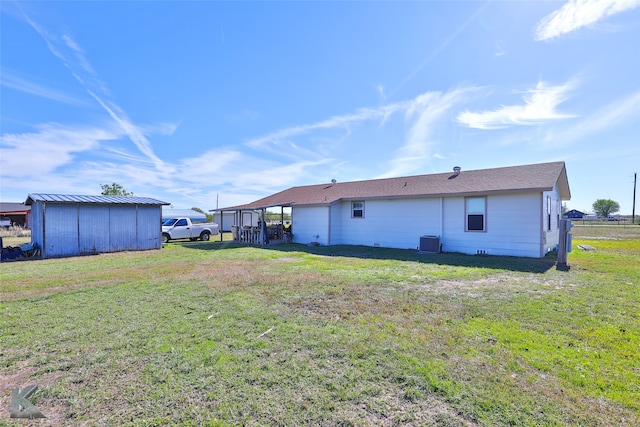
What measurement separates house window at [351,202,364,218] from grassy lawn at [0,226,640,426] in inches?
345

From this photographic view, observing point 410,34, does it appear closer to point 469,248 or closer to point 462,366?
point 469,248

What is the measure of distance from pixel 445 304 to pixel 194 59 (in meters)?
12.9

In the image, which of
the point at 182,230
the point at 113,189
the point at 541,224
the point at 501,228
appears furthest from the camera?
the point at 113,189

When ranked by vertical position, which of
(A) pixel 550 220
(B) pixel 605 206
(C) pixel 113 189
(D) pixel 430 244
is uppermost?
(C) pixel 113 189

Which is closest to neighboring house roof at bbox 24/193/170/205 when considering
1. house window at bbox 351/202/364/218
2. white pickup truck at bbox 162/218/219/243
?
white pickup truck at bbox 162/218/219/243

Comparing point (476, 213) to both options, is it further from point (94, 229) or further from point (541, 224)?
point (94, 229)

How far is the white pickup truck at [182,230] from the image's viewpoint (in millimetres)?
18281

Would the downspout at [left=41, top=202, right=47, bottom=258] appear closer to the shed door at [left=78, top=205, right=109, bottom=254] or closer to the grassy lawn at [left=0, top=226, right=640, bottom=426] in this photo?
the shed door at [left=78, top=205, right=109, bottom=254]

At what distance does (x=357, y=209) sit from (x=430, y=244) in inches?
169

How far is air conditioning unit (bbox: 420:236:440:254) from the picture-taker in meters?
11.9

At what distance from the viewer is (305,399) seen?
7.57 feet

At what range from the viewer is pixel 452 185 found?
12766 millimetres

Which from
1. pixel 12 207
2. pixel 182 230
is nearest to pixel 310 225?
pixel 182 230

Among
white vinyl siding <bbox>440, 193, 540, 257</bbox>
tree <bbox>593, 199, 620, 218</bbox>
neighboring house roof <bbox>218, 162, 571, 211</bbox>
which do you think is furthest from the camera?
tree <bbox>593, 199, 620, 218</bbox>
